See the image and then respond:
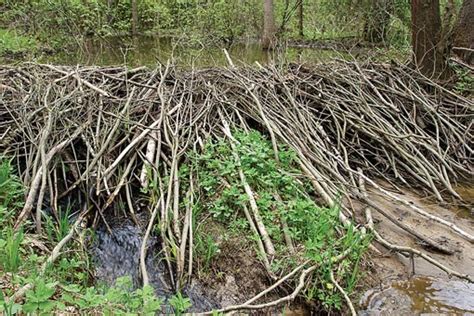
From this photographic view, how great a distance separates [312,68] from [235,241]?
2845mm

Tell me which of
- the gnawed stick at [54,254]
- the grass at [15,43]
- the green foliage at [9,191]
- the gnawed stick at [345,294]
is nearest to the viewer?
the gnawed stick at [54,254]

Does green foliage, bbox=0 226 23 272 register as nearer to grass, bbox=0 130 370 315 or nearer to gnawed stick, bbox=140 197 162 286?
grass, bbox=0 130 370 315

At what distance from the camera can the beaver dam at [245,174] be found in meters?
2.63

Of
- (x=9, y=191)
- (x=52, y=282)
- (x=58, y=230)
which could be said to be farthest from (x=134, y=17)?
(x=52, y=282)

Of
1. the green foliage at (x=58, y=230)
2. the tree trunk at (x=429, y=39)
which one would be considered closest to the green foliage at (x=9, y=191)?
the green foliage at (x=58, y=230)

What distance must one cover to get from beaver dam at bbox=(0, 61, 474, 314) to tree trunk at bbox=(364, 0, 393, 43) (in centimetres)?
602

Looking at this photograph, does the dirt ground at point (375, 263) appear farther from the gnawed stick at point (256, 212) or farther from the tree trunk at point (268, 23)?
the tree trunk at point (268, 23)

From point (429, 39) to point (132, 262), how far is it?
4.28 m

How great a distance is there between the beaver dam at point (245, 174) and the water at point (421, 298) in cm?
8

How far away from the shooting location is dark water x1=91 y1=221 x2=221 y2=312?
2.58 meters

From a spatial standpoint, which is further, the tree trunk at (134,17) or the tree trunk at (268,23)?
the tree trunk at (134,17)

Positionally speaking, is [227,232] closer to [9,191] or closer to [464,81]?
[9,191]

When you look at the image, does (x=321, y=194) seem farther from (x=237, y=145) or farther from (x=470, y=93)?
(x=470, y=93)

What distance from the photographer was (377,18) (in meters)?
11.0
